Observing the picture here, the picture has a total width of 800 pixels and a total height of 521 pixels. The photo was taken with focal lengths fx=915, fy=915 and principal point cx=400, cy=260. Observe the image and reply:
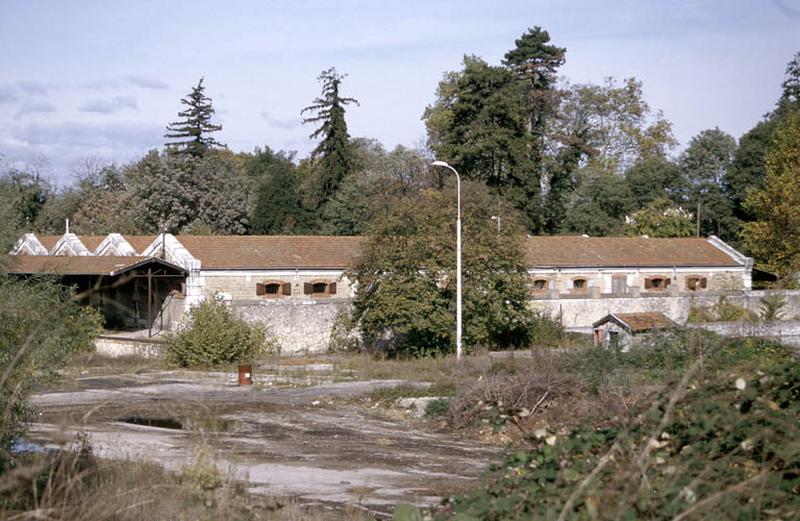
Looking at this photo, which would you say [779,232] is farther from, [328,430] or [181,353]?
[328,430]

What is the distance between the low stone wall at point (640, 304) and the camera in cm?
4388

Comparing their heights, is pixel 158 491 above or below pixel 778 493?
below

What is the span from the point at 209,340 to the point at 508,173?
106 ft

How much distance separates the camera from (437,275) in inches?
1439

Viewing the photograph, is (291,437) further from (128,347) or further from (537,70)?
(537,70)

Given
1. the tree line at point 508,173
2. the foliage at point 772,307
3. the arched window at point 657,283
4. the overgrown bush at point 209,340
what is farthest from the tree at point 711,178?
the overgrown bush at point 209,340

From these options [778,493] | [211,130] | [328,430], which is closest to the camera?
[778,493]

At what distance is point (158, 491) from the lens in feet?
28.5

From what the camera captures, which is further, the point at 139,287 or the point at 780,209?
the point at 780,209

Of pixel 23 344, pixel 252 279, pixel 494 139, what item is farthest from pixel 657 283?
pixel 23 344

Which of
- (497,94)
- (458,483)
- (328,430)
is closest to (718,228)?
(497,94)

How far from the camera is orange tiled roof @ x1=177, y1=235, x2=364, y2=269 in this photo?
41219 mm

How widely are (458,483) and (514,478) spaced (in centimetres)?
835

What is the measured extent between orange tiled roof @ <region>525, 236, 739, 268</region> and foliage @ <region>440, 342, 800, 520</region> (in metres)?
40.3
